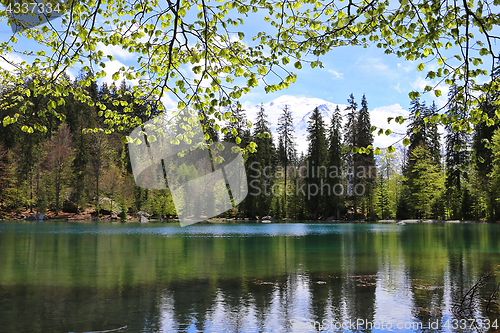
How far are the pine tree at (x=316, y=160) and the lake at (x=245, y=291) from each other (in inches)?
1503

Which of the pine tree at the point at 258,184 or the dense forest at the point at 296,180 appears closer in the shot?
the dense forest at the point at 296,180

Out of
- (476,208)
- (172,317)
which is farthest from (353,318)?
(476,208)

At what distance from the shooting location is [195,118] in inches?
276

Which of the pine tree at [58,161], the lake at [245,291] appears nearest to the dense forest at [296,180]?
the pine tree at [58,161]

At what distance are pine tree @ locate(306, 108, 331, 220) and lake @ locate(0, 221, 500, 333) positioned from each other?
38172mm

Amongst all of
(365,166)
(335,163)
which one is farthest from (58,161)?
(365,166)

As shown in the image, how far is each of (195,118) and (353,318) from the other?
5.09m

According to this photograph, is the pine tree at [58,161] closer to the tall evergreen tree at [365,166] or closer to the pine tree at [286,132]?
the pine tree at [286,132]

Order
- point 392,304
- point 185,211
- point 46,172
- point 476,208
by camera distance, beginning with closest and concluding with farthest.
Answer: point 392,304, point 476,208, point 46,172, point 185,211

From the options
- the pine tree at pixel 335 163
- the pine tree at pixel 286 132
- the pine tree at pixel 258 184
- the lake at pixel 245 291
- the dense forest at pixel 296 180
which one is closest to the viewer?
the lake at pixel 245 291

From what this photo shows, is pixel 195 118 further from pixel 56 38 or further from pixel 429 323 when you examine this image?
pixel 429 323

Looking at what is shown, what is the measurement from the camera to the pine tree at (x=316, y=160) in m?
56.3

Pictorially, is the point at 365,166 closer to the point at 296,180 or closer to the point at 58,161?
the point at 296,180

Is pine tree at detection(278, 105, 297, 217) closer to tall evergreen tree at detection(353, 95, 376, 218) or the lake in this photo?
tall evergreen tree at detection(353, 95, 376, 218)
